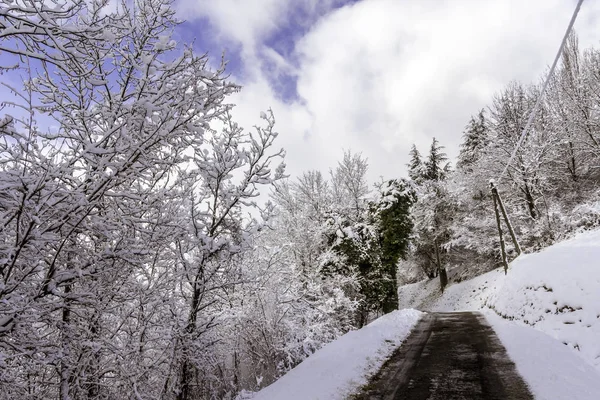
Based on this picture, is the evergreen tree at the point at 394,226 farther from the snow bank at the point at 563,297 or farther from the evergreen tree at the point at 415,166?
the evergreen tree at the point at 415,166

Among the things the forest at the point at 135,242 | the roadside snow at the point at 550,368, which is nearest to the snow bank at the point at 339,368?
the forest at the point at 135,242

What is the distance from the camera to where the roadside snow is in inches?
219

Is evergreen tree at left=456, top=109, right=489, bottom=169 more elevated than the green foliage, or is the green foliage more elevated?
evergreen tree at left=456, top=109, right=489, bottom=169

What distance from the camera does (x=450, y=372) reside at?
721cm

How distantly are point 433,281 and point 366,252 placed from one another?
→ 2079 cm

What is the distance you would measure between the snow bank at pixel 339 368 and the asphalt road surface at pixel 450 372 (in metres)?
0.31

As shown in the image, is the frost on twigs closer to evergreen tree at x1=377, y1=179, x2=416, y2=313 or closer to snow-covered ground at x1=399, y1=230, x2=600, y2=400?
snow-covered ground at x1=399, y1=230, x2=600, y2=400

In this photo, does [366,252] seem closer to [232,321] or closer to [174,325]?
[232,321]

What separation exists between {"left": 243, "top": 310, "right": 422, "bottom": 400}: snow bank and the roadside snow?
2.92 m

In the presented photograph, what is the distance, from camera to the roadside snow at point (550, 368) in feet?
18.2

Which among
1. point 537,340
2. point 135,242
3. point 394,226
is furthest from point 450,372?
point 394,226

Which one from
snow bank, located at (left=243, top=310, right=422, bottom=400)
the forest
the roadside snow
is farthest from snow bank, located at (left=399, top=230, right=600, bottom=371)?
the forest

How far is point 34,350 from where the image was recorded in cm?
350

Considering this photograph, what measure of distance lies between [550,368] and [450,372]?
1.78 m
